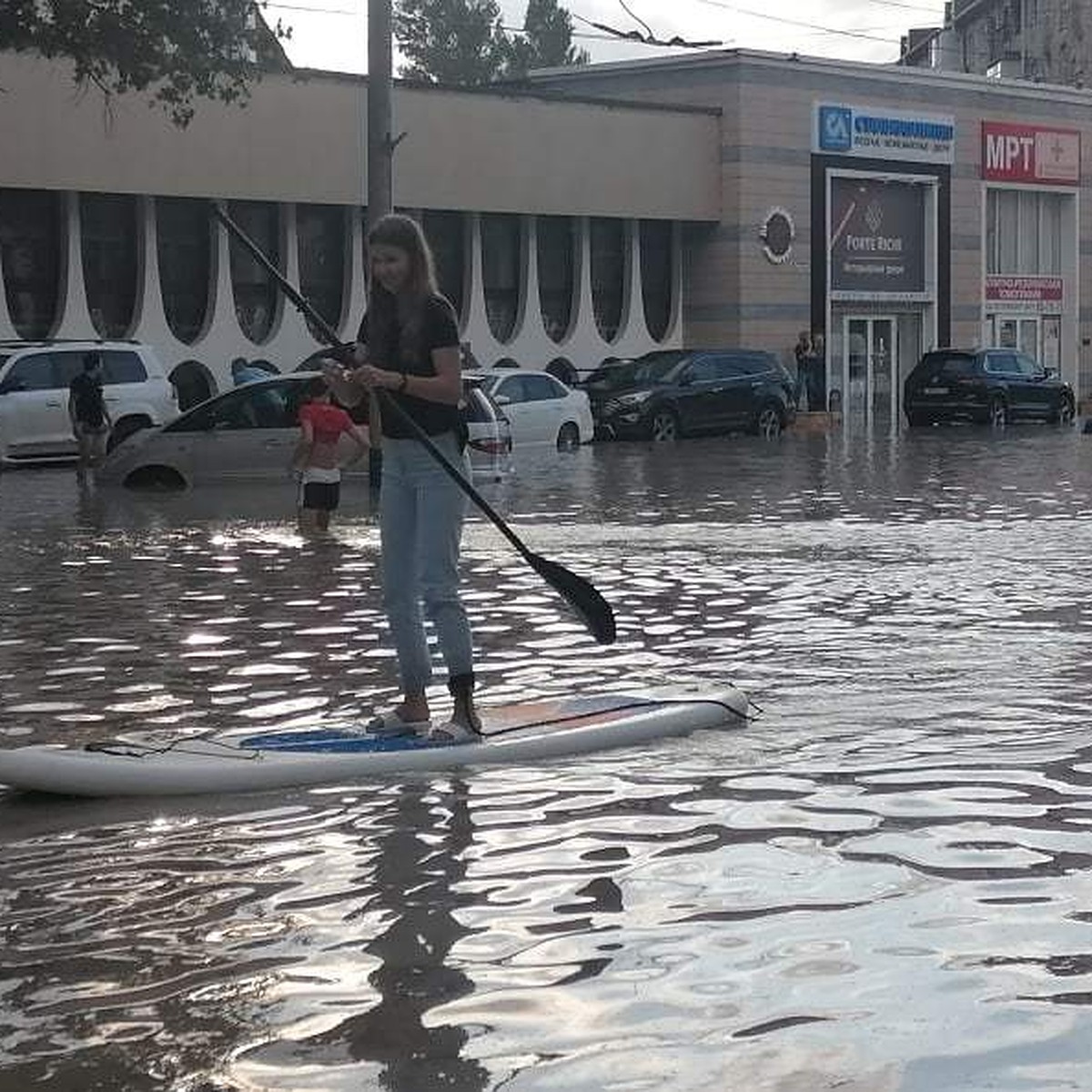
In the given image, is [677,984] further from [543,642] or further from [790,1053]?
[543,642]

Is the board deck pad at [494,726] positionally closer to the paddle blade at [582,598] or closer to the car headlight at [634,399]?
the paddle blade at [582,598]

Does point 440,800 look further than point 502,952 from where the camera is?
Yes

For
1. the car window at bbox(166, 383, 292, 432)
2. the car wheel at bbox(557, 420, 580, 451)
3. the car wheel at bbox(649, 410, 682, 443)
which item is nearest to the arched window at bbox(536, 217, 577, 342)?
the car wheel at bbox(649, 410, 682, 443)

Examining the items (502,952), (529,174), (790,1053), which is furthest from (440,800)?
(529,174)

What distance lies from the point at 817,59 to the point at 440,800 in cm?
4385

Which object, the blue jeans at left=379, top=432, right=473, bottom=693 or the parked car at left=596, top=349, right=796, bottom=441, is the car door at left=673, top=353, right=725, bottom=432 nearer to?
the parked car at left=596, top=349, right=796, bottom=441

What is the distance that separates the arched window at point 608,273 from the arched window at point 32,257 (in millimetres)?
12356

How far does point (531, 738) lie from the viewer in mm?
8195

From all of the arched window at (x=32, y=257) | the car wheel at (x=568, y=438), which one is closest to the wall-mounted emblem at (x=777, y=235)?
the car wheel at (x=568, y=438)

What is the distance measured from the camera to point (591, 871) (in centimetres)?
638

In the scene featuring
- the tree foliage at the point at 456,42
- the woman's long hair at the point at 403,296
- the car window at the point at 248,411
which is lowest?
the car window at the point at 248,411

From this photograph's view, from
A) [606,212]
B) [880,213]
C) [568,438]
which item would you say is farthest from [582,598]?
[880,213]

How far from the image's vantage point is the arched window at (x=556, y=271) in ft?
150

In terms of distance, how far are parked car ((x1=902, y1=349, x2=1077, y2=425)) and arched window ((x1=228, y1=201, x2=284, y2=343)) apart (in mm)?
13356
